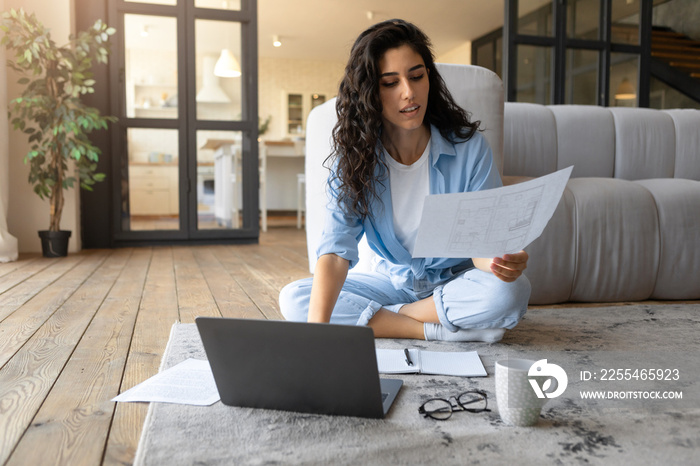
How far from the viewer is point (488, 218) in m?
1.04

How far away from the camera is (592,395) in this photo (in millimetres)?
1129

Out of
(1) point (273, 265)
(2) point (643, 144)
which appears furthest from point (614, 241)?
(1) point (273, 265)

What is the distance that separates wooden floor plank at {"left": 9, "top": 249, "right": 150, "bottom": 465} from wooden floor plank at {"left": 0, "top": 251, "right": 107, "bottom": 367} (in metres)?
0.16

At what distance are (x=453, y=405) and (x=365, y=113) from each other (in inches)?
26.1

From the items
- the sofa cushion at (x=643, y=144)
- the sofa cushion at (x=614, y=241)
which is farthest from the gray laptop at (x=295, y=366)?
the sofa cushion at (x=643, y=144)

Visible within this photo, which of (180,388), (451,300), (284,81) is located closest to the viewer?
(180,388)

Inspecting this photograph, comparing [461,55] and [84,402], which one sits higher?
[461,55]

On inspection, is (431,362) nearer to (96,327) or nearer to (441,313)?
(441,313)

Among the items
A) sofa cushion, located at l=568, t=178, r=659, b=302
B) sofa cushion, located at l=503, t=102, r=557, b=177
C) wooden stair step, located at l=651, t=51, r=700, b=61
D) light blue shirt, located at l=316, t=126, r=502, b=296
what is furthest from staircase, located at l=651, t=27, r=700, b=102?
light blue shirt, located at l=316, t=126, r=502, b=296

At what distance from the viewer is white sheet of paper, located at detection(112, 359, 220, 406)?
1.09 meters

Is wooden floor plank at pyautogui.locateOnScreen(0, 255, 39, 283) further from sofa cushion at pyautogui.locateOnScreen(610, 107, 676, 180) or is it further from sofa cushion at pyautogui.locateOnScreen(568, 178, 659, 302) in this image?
sofa cushion at pyautogui.locateOnScreen(610, 107, 676, 180)

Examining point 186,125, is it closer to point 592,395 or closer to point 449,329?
point 449,329

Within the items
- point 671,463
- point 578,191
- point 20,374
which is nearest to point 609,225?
point 578,191

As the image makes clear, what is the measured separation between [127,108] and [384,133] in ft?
10.6
